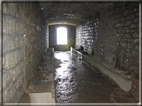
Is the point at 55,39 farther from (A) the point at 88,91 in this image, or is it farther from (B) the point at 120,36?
(A) the point at 88,91

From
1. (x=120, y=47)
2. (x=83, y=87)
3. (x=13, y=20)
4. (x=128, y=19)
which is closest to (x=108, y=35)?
(x=120, y=47)

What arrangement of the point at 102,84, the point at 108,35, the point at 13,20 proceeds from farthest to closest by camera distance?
the point at 108,35
the point at 102,84
the point at 13,20

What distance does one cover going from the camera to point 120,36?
4.57m

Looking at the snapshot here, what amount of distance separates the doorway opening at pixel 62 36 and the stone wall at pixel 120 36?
7.76 m

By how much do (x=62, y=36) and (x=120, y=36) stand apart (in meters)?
10.3

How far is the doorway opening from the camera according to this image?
14443 millimetres

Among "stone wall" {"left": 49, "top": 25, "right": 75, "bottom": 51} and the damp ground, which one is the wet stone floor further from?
"stone wall" {"left": 49, "top": 25, "right": 75, "bottom": 51}

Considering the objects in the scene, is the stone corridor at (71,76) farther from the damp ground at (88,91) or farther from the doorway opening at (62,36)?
the doorway opening at (62,36)

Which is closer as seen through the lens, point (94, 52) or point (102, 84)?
point (102, 84)

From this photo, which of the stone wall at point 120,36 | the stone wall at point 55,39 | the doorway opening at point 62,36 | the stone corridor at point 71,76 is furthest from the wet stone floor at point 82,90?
the doorway opening at point 62,36

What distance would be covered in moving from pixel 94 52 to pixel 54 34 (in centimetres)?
714

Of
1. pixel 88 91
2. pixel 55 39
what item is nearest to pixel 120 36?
pixel 88 91

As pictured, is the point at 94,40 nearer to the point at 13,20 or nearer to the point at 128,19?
the point at 128,19

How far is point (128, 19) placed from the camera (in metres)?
4.05
